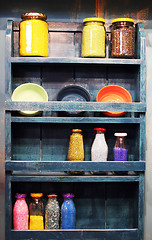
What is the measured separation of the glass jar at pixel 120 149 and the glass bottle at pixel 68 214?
1.33ft

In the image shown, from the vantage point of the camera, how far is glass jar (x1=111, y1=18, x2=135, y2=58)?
2.21 meters

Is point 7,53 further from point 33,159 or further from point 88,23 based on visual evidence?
point 33,159

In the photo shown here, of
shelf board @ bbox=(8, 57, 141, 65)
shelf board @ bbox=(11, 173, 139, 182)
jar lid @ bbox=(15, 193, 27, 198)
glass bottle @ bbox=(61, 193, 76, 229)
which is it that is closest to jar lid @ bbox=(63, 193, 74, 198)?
glass bottle @ bbox=(61, 193, 76, 229)

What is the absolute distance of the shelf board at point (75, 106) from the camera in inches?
84.8

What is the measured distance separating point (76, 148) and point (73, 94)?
38 cm

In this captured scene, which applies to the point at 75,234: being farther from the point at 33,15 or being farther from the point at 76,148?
the point at 33,15

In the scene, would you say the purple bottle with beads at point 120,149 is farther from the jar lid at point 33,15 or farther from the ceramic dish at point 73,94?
the jar lid at point 33,15

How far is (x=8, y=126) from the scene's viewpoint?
2.17 m

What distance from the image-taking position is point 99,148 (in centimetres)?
224

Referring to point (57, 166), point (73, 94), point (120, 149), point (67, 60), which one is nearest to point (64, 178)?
point (57, 166)

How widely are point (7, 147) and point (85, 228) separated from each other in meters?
0.79

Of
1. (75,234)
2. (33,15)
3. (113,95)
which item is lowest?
(75,234)

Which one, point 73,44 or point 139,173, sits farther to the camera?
point 73,44

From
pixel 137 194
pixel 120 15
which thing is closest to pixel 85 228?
pixel 137 194
